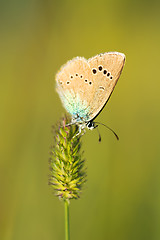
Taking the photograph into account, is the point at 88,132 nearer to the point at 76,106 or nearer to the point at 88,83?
the point at 76,106

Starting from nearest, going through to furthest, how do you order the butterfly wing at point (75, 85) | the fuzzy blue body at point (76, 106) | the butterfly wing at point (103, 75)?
1. the butterfly wing at point (103, 75)
2. the fuzzy blue body at point (76, 106)
3. the butterfly wing at point (75, 85)

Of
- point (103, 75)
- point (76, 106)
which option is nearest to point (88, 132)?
point (76, 106)

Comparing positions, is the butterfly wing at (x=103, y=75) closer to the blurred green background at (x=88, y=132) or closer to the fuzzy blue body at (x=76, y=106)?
the fuzzy blue body at (x=76, y=106)

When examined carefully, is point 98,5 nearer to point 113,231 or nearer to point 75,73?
point 75,73

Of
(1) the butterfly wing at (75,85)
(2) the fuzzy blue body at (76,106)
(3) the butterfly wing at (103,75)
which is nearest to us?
(3) the butterfly wing at (103,75)

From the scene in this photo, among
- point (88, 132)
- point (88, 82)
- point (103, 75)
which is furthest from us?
point (88, 132)

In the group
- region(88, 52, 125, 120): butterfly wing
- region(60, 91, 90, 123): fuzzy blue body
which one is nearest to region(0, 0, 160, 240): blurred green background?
region(60, 91, 90, 123): fuzzy blue body

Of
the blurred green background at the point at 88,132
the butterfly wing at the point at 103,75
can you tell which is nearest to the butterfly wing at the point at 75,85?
the butterfly wing at the point at 103,75
